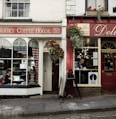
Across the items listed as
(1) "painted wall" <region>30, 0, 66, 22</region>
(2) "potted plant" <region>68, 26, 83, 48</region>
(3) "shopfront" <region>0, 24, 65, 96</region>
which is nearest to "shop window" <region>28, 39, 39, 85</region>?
(3) "shopfront" <region>0, 24, 65, 96</region>

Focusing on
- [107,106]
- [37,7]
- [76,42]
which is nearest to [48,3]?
[37,7]

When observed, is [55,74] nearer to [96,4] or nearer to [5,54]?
[5,54]

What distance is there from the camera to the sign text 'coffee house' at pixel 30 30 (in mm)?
16734

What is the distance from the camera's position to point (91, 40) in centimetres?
1686

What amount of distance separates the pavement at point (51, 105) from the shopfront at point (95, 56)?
73cm

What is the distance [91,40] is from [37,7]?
3.13 m

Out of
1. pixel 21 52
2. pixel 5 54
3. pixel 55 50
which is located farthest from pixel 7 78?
pixel 55 50

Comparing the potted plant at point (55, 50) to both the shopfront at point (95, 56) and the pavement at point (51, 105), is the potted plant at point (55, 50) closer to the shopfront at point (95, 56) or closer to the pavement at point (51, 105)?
the shopfront at point (95, 56)

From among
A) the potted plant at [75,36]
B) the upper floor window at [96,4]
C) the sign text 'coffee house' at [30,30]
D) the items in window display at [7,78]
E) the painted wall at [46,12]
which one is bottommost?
the items in window display at [7,78]

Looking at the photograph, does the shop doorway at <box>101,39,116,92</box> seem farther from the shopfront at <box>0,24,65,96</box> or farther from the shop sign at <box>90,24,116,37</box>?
the shopfront at <box>0,24,65,96</box>

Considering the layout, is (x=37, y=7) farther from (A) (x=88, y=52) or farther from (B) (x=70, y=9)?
(A) (x=88, y=52)

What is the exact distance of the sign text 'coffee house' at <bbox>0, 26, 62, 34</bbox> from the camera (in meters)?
16.7

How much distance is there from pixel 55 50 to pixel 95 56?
2.01 metres

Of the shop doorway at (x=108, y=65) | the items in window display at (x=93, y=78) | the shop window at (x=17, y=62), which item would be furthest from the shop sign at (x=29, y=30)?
the items in window display at (x=93, y=78)
